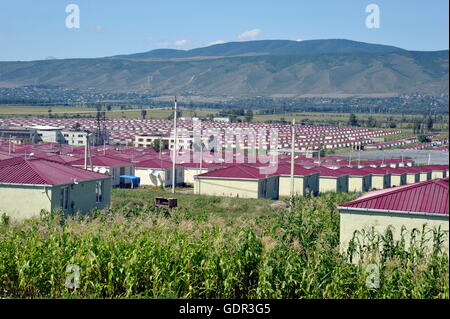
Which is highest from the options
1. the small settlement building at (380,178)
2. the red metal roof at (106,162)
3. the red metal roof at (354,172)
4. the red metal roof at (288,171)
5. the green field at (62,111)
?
the green field at (62,111)

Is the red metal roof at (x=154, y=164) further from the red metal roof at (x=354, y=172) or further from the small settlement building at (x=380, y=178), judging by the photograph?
the small settlement building at (x=380, y=178)

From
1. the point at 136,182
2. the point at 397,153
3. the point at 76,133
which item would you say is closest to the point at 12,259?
the point at 136,182

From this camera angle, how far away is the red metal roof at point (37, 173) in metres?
19.7

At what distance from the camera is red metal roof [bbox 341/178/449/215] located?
13062mm

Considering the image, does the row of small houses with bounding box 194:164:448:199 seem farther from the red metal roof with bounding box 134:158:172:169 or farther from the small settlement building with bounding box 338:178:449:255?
the small settlement building with bounding box 338:178:449:255

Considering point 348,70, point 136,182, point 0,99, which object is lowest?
point 136,182

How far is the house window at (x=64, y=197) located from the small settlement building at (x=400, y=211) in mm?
10029

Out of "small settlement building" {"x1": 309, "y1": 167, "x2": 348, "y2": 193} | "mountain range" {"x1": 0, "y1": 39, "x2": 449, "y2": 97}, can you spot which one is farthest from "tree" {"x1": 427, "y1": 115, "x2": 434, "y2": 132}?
"mountain range" {"x1": 0, "y1": 39, "x2": 449, "y2": 97}

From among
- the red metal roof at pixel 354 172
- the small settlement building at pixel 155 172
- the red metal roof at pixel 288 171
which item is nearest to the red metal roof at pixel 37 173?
the red metal roof at pixel 288 171

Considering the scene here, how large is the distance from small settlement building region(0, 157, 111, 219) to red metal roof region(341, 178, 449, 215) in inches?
380

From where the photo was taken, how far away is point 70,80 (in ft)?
534

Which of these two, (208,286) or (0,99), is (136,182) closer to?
(208,286)

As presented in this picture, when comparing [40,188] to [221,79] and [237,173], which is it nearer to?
[237,173]
